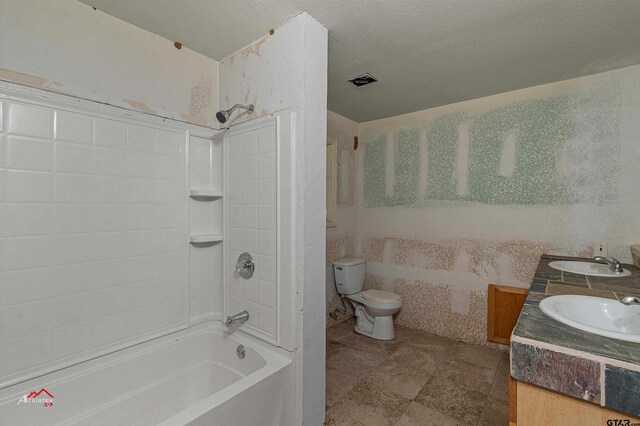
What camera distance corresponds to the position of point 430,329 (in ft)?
9.04

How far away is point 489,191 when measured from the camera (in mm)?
2455

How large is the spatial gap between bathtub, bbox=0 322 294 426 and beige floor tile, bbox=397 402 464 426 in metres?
0.73

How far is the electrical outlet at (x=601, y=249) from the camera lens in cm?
200

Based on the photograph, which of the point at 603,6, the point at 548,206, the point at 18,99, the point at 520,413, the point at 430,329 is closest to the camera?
the point at 520,413

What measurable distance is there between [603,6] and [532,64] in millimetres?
566

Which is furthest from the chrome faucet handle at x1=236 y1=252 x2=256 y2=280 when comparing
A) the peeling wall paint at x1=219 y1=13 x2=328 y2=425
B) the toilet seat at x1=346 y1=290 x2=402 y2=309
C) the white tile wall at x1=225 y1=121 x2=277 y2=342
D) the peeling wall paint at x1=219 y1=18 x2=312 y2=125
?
the toilet seat at x1=346 y1=290 x2=402 y2=309

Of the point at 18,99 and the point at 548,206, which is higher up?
the point at 18,99

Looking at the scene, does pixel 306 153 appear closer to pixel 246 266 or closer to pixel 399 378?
pixel 246 266

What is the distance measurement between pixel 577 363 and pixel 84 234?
1.97 m

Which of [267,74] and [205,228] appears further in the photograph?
[205,228]

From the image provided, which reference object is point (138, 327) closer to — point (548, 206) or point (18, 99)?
point (18, 99)

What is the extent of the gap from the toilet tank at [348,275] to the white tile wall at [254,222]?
4.25 feet

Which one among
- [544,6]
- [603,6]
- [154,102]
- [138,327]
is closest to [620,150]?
[603,6]

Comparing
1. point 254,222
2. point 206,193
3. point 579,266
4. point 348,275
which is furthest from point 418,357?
point 206,193
